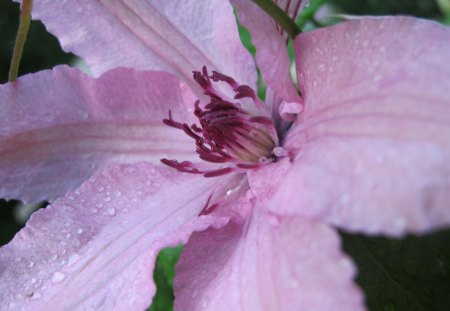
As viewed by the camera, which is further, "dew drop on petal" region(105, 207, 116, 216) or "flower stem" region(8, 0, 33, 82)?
"dew drop on petal" region(105, 207, 116, 216)

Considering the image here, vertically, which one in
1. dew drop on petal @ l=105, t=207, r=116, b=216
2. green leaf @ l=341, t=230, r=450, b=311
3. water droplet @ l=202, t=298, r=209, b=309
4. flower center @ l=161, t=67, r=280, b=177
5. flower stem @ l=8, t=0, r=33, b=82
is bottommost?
dew drop on petal @ l=105, t=207, r=116, b=216

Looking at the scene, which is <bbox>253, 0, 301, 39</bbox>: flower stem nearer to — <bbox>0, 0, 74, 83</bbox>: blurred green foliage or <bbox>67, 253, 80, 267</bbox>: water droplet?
<bbox>67, 253, 80, 267</bbox>: water droplet

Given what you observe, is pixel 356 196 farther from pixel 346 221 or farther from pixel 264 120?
pixel 264 120

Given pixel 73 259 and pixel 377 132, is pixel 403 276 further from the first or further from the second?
pixel 73 259

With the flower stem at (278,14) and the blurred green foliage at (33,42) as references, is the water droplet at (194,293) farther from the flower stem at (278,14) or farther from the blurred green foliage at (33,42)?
the blurred green foliage at (33,42)

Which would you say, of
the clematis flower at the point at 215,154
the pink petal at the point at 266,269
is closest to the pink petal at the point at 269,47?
the clematis flower at the point at 215,154

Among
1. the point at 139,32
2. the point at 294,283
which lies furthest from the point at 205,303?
the point at 139,32

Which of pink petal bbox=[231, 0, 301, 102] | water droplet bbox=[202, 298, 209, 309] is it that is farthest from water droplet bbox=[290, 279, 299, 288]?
pink petal bbox=[231, 0, 301, 102]
